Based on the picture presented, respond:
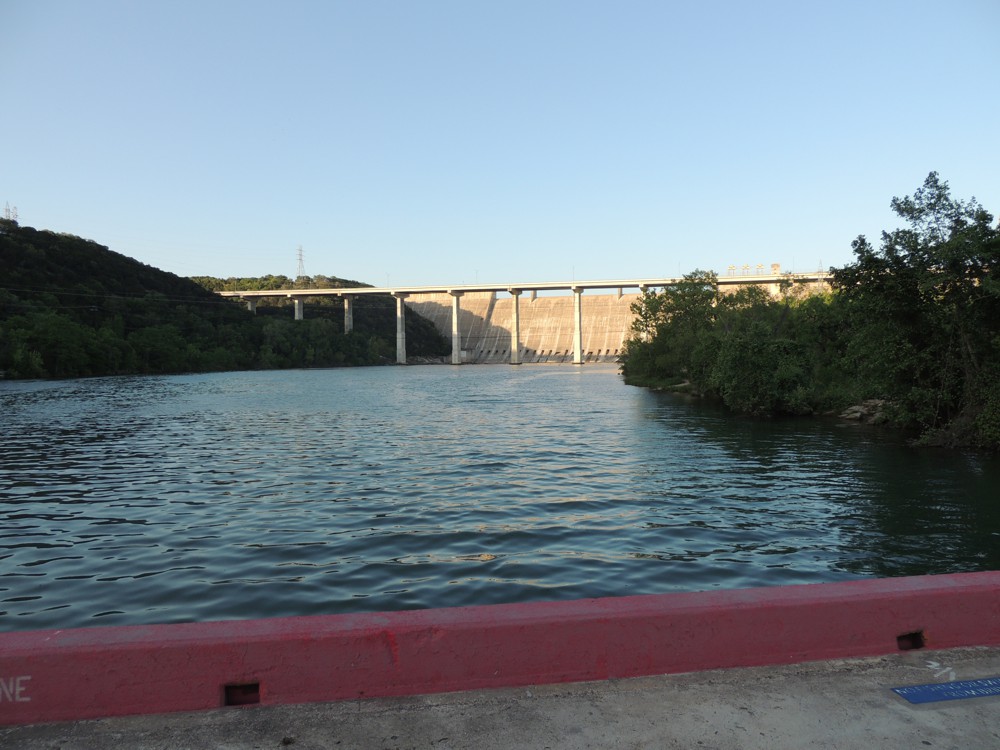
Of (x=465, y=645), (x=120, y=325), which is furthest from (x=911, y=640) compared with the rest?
(x=120, y=325)

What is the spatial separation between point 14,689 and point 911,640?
606cm

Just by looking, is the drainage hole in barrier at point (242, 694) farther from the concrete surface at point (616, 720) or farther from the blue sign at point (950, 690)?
the blue sign at point (950, 690)

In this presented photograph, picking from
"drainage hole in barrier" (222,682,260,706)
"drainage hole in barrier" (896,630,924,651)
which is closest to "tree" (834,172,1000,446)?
"drainage hole in barrier" (896,630,924,651)

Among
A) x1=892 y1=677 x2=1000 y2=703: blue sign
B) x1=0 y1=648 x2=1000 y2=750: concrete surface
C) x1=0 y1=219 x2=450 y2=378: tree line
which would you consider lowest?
x1=0 y1=648 x2=1000 y2=750: concrete surface

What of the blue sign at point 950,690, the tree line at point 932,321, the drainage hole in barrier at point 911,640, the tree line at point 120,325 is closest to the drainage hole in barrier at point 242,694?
the blue sign at point 950,690

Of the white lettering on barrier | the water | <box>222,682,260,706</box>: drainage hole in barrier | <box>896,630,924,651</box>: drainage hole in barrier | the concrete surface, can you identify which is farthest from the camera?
the water

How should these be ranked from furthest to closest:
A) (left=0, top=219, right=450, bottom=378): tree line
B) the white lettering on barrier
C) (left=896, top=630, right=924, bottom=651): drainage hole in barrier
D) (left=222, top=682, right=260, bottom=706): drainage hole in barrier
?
(left=0, top=219, right=450, bottom=378): tree line → (left=896, top=630, right=924, bottom=651): drainage hole in barrier → (left=222, top=682, right=260, bottom=706): drainage hole in barrier → the white lettering on barrier

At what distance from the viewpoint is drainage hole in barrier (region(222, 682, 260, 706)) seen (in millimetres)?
4934

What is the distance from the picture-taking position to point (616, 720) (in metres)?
4.68

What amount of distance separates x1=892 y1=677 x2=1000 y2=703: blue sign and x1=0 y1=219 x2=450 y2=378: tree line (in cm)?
9866

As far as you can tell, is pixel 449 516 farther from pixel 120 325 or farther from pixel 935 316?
pixel 120 325

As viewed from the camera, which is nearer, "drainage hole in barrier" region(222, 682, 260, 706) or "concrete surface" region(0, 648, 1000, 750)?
"concrete surface" region(0, 648, 1000, 750)

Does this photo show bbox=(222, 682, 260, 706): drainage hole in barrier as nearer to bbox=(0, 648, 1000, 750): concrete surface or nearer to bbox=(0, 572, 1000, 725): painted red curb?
bbox=(0, 572, 1000, 725): painted red curb

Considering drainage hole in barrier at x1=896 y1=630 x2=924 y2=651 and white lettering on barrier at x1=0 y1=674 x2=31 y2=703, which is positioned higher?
white lettering on barrier at x1=0 y1=674 x2=31 y2=703
